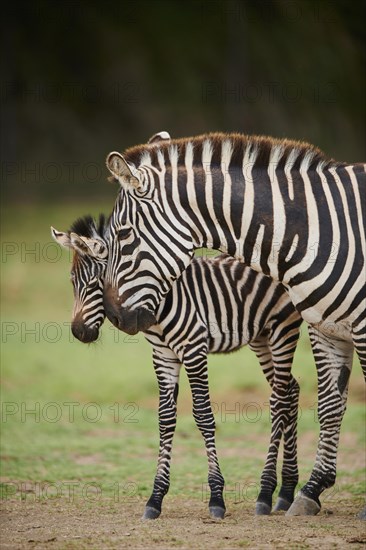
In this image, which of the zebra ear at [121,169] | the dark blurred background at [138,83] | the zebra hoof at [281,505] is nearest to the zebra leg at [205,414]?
the zebra hoof at [281,505]

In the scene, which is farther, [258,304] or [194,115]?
[194,115]

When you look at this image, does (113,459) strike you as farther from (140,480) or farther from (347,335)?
(347,335)

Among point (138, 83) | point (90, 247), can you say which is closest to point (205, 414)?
point (90, 247)

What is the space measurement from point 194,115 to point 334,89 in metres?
10.2

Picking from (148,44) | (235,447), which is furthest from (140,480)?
(148,44)

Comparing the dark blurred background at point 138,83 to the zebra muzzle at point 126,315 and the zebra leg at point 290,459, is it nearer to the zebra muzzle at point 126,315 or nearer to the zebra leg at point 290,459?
the zebra leg at point 290,459

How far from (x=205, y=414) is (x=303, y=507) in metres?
1.13

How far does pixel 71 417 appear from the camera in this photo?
41.8 ft

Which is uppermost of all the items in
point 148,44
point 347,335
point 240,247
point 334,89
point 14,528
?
point 148,44

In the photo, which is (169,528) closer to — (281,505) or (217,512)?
(217,512)

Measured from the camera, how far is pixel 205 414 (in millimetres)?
7422

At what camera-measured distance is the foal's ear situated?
7.48 metres

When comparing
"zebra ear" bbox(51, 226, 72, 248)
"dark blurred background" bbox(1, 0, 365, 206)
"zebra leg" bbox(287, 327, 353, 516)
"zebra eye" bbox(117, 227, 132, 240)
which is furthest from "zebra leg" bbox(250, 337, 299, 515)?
"dark blurred background" bbox(1, 0, 365, 206)

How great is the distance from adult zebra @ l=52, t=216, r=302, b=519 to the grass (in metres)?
1.03
